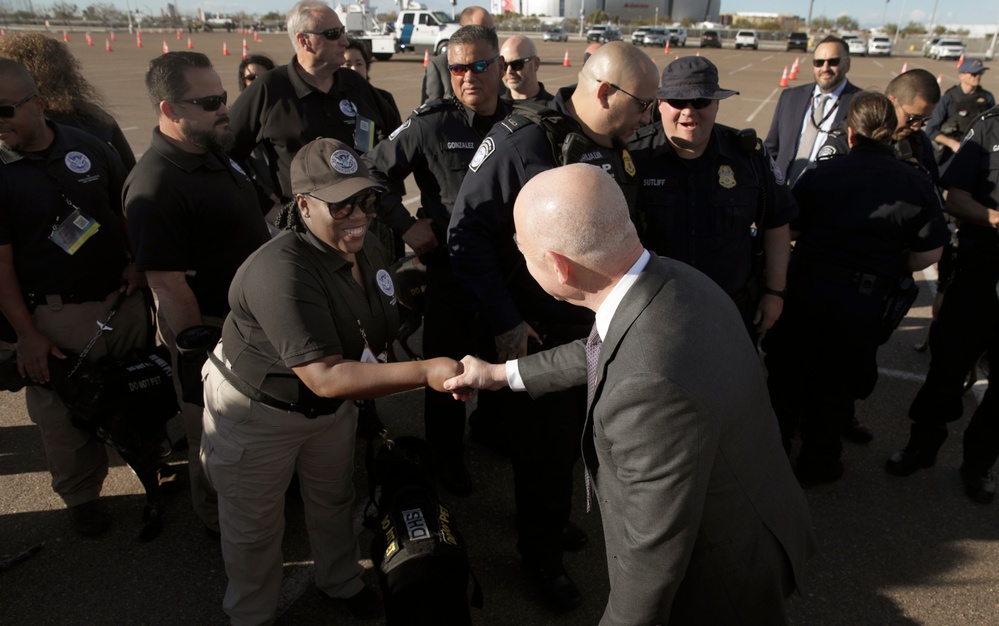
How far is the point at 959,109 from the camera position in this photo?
7273mm

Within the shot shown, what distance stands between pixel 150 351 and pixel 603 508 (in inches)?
102

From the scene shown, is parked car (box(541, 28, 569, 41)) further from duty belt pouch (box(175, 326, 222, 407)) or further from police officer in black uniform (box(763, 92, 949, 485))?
duty belt pouch (box(175, 326, 222, 407))

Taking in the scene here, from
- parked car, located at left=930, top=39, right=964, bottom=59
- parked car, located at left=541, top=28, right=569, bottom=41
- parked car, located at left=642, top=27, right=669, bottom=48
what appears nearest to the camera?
parked car, located at left=930, top=39, right=964, bottom=59

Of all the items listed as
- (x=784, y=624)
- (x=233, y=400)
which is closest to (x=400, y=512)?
(x=233, y=400)

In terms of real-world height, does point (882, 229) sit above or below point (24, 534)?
above

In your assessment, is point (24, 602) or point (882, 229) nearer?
point (24, 602)

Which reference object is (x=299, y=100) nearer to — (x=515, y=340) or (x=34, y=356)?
(x=34, y=356)

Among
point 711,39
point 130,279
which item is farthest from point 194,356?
point 711,39

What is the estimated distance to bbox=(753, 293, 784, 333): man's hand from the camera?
343 centimetres

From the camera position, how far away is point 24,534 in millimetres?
3178

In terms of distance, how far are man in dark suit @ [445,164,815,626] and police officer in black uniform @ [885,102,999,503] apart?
2.33 metres

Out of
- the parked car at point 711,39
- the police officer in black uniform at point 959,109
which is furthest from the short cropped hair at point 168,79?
the parked car at point 711,39

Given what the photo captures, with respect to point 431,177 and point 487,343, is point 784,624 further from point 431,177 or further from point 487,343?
point 431,177

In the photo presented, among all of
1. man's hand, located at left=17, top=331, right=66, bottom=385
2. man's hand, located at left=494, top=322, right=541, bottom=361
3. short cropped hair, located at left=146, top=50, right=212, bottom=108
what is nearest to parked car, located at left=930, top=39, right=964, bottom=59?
man's hand, located at left=494, top=322, right=541, bottom=361
